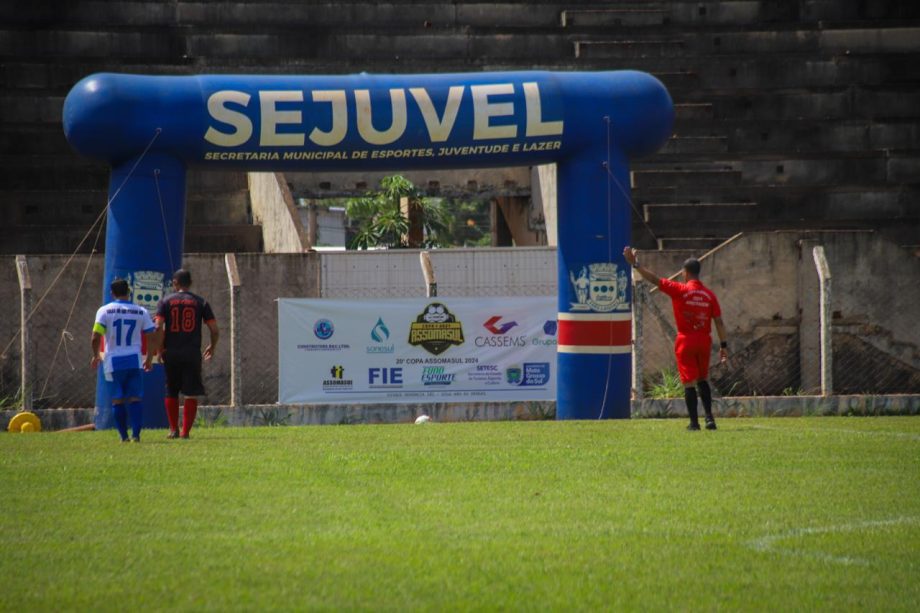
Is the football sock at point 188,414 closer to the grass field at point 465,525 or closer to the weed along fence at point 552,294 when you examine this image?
the grass field at point 465,525

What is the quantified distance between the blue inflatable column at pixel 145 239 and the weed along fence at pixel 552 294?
328 cm

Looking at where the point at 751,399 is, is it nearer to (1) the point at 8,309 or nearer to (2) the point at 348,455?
(2) the point at 348,455

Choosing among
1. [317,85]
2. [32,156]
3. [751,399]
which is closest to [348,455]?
[317,85]

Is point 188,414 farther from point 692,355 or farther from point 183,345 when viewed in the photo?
point 692,355

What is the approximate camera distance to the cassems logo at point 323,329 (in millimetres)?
17891

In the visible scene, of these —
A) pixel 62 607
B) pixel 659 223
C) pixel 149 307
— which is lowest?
pixel 62 607

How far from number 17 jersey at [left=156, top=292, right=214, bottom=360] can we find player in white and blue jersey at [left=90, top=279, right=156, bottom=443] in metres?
0.37

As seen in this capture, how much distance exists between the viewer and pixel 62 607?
600 cm

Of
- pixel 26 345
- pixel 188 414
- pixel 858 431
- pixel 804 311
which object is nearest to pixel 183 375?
pixel 188 414

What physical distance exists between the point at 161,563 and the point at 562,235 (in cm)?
1087

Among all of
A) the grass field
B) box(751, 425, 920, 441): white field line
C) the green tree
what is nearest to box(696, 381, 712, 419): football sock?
box(751, 425, 920, 441): white field line

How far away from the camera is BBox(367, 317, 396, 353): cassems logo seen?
17.9 m

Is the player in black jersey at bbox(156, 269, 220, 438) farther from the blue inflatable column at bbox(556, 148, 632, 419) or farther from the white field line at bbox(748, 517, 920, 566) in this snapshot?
the white field line at bbox(748, 517, 920, 566)

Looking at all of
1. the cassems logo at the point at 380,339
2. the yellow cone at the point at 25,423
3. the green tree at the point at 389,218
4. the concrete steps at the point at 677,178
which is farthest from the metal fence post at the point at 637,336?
the green tree at the point at 389,218
